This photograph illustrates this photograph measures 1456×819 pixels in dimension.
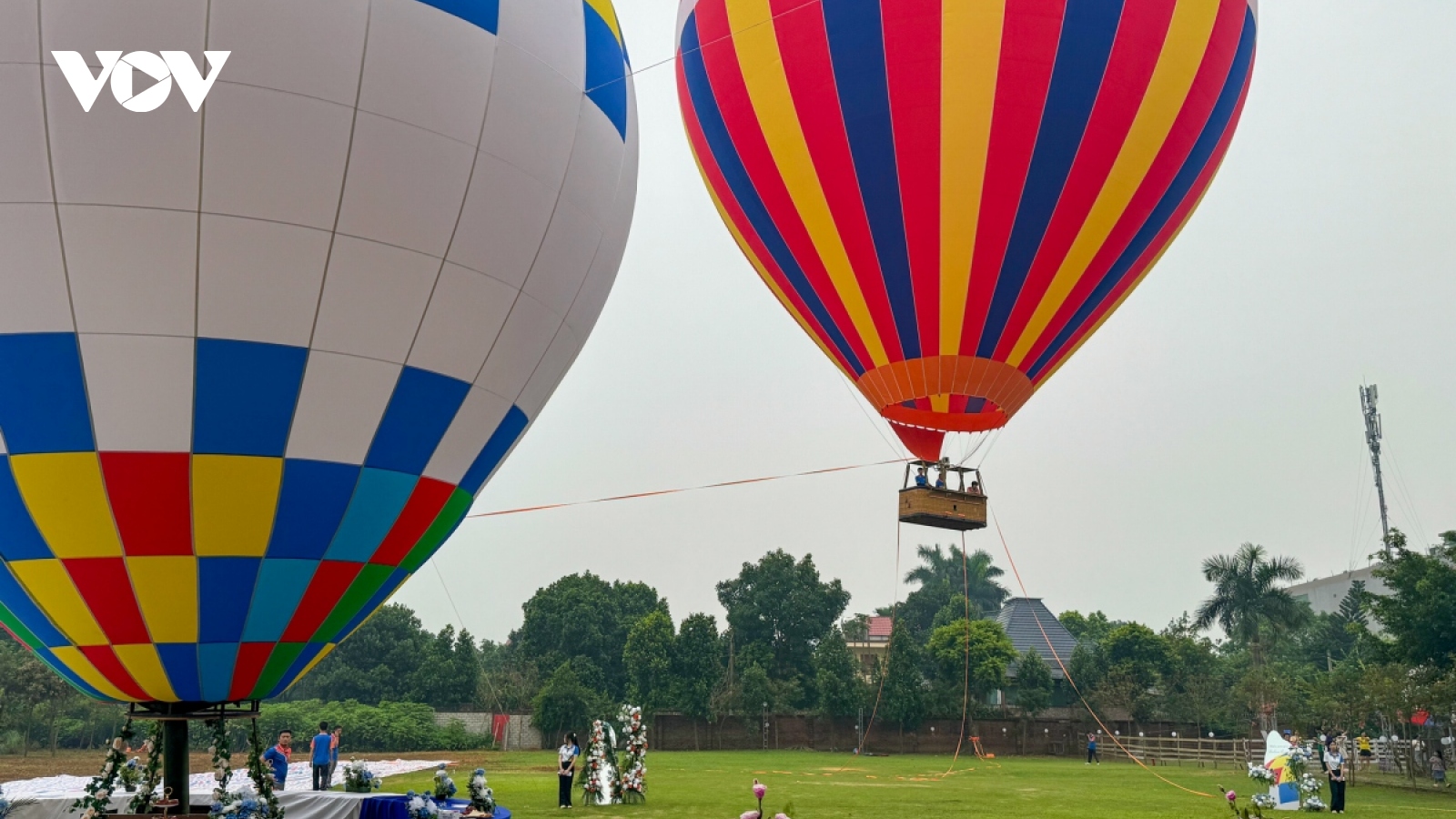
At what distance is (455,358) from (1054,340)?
10.8m

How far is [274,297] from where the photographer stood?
6520 mm

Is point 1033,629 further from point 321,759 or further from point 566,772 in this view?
point 321,759

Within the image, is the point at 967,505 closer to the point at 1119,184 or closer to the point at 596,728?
the point at 1119,184

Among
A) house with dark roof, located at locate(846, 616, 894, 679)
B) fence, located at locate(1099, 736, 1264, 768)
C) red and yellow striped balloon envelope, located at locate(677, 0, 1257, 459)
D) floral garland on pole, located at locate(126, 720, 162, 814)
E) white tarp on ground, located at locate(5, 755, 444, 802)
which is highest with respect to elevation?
red and yellow striped balloon envelope, located at locate(677, 0, 1257, 459)

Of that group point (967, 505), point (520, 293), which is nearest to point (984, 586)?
point (967, 505)

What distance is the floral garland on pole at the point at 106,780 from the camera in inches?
281

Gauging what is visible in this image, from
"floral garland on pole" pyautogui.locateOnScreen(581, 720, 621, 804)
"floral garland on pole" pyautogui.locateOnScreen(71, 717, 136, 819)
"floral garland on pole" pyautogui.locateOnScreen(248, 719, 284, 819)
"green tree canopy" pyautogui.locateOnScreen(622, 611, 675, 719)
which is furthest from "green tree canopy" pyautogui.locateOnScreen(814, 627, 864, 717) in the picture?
"floral garland on pole" pyautogui.locateOnScreen(71, 717, 136, 819)

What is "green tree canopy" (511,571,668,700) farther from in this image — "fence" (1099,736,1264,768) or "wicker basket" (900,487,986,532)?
"wicker basket" (900,487,986,532)

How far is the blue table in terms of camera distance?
9.36 metres

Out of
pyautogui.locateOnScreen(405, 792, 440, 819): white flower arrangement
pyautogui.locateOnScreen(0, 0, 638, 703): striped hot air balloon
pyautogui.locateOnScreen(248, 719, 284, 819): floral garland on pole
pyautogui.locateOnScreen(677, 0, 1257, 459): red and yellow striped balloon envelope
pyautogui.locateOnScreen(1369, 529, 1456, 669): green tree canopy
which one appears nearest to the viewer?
pyautogui.locateOnScreen(0, 0, 638, 703): striped hot air balloon

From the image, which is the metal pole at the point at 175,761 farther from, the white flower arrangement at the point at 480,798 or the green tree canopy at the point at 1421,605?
the green tree canopy at the point at 1421,605

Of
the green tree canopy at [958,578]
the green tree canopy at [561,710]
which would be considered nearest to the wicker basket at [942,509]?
the green tree canopy at [561,710]

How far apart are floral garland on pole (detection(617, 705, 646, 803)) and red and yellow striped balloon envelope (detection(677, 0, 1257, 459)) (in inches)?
225

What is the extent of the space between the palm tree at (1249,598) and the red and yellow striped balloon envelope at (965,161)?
1697 inches
